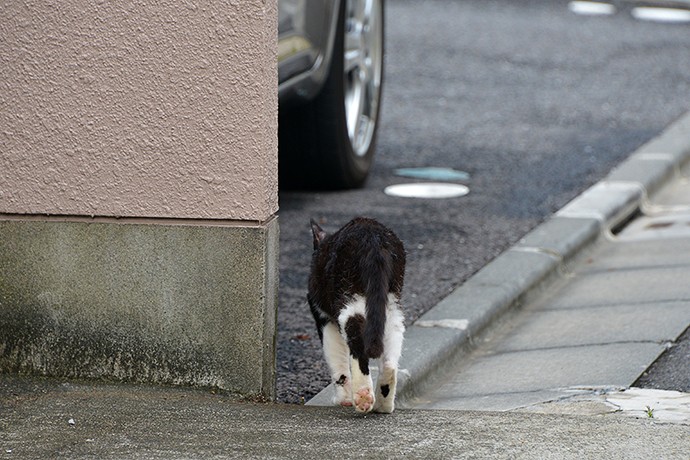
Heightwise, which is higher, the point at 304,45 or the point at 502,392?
the point at 304,45

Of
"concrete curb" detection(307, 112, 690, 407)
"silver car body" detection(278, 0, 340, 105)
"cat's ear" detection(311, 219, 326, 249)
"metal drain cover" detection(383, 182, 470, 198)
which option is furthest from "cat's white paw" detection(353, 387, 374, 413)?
"metal drain cover" detection(383, 182, 470, 198)

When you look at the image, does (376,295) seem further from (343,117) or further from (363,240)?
(343,117)

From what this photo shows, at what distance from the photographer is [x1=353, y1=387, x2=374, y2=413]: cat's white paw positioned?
331 centimetres

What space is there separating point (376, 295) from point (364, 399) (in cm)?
29

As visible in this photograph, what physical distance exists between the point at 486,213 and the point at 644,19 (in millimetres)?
7209

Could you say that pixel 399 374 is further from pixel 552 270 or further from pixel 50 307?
pixel 552 270

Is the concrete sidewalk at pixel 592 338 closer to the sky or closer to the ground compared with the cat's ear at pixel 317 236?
closer to the ground

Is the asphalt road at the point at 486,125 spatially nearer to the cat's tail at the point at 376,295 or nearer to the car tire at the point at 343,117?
the car tire at the point at 343,117

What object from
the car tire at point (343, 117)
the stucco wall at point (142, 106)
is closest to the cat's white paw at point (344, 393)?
the stucco wall at point (142, 106)

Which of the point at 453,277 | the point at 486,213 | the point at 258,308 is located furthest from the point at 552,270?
the point at 258,308

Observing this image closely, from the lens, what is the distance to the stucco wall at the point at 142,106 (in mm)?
3400

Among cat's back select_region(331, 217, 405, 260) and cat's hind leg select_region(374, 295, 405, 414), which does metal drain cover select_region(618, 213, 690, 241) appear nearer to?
cat's back select_region(331, 217, 405, 260)

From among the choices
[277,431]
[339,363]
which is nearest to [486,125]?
[339,363]

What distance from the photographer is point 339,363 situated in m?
3.53
